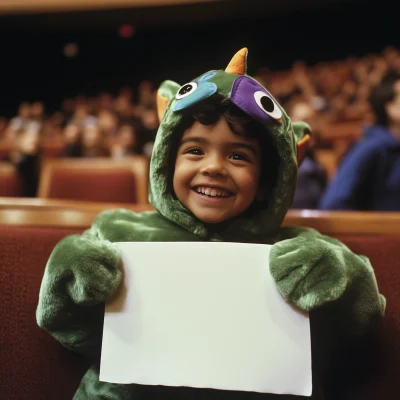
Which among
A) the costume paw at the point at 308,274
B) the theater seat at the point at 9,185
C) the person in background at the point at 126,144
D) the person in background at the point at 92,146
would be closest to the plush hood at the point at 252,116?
the costume paw at the point at 308,274

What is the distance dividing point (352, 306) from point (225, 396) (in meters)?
0.20

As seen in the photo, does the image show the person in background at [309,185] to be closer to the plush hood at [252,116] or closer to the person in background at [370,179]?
the person in background at [370,179]

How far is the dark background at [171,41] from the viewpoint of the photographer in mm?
5301

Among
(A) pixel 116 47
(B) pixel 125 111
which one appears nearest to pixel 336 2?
(B) pixel 125 111

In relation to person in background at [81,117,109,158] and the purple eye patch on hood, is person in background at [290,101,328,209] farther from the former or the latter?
person in background at [81,117,109,158]

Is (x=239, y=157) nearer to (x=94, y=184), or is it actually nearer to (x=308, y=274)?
(x=308, y=274)

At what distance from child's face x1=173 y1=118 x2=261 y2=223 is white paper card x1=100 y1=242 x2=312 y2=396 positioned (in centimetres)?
8

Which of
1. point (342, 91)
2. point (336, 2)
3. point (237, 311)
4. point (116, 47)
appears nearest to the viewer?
point (237, 311)

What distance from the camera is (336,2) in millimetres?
5047

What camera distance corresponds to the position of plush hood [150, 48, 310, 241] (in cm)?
60

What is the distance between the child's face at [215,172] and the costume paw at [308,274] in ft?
0.35

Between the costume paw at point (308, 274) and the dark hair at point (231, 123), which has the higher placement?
the dark hair at point (231, 123)

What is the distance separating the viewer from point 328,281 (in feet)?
1.75

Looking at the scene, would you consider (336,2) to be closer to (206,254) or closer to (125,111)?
(125,111)
